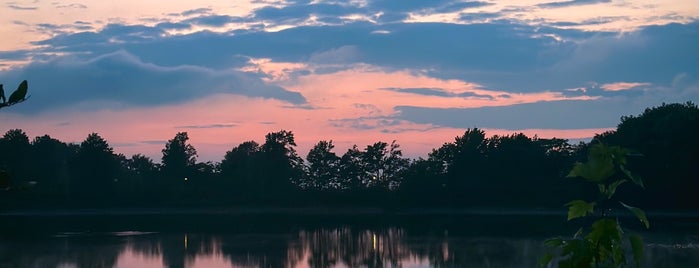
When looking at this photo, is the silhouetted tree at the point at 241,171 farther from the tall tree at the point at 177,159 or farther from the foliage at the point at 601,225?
the foliage at the point at 601,225

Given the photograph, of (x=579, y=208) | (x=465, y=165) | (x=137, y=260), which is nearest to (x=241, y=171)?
(x=465, y=165)

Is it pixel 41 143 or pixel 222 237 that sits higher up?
pixel 41 143

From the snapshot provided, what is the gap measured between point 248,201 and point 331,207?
6311mm

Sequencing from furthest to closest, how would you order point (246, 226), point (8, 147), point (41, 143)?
point (41, 143)
point (8, 147)
point (246, 226)

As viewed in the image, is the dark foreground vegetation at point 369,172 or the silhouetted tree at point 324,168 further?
the silhouetted tree at point 324,168

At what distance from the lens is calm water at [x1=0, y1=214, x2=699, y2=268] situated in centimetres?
2642

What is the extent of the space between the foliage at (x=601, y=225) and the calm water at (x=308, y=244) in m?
20.8

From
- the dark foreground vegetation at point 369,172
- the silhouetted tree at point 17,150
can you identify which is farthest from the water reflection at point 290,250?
the silhouetted tree at point 17,150

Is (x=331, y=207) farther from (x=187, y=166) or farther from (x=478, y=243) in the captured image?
(x=478, y=243)

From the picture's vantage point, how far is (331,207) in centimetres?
6200

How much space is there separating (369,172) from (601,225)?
236 ft

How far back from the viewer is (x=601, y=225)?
277 cm

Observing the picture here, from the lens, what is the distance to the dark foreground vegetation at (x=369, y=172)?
5488 cm

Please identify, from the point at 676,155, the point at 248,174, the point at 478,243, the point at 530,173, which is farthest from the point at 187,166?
the point at 478,243
